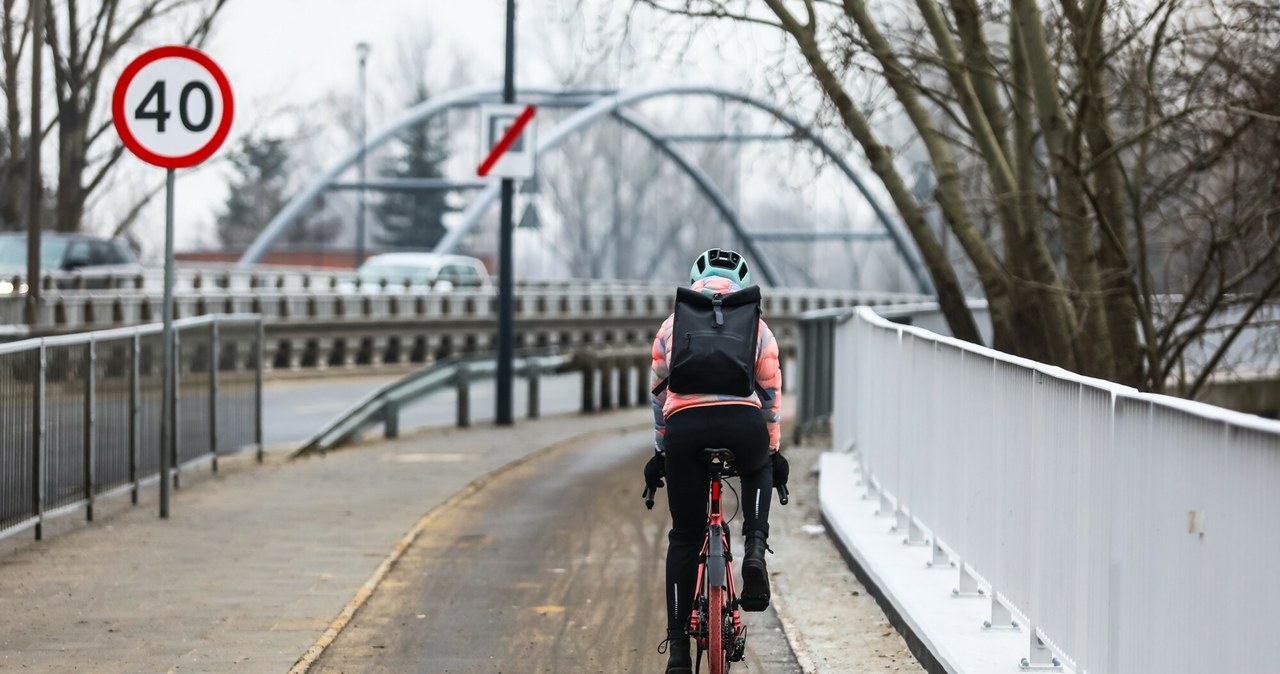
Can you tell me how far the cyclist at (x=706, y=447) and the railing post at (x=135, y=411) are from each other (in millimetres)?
6450

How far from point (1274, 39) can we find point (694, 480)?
35.9ft

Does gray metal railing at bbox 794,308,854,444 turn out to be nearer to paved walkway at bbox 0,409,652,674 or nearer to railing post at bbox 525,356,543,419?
railing post at bbox 525,356,543,419

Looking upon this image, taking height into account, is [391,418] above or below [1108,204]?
below

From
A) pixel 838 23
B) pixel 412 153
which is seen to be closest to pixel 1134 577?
pixel 838 23

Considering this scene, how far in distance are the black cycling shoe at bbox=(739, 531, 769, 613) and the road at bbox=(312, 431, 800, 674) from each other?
990 millimetres

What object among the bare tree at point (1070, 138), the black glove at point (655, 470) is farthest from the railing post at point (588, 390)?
the black glove at point (655, 470)

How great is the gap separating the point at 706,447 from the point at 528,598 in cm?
287

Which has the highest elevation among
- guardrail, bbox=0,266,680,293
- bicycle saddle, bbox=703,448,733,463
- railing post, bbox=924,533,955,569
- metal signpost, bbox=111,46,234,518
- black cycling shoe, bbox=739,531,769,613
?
metal signpost, bbox=111,46,234,518

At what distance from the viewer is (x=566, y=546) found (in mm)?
11156

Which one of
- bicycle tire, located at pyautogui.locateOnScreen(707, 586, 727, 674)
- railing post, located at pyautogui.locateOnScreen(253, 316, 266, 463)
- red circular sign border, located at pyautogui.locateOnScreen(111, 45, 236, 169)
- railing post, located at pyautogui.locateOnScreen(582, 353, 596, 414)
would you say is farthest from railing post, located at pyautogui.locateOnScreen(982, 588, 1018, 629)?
railing post, located at pyautogui.locateOnScreen(582, 353, 596, 414)

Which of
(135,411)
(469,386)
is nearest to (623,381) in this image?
(469,386)

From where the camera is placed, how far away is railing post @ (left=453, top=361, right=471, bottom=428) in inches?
809

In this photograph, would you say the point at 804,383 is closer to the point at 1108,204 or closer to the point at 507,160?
the point at 507,160

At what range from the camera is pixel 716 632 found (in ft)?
21.2
